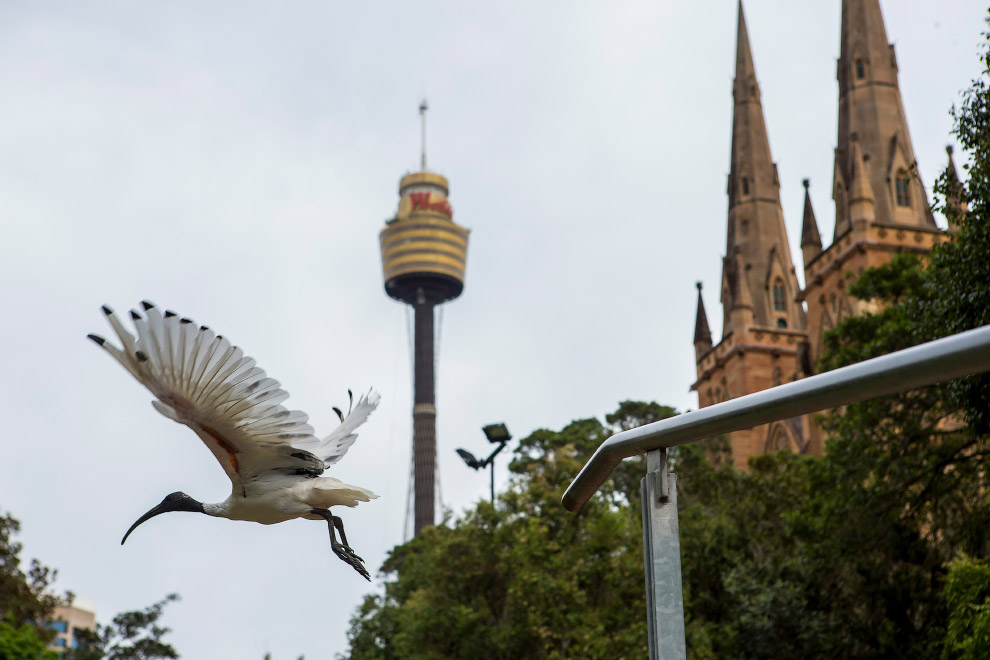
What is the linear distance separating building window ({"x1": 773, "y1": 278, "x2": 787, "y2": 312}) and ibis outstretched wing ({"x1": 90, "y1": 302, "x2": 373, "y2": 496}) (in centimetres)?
7193

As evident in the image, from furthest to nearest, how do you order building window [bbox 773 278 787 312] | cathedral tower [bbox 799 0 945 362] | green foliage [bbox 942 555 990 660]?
building window [bbox 773 278 787 312] → cathedral tower [bbox 799 0 945 362] → green foliage [bbox 942 555 990 660]

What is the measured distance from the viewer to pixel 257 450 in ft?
15.3

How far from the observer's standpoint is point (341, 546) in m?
4.31

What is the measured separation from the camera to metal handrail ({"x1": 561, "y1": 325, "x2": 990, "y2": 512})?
104 inches

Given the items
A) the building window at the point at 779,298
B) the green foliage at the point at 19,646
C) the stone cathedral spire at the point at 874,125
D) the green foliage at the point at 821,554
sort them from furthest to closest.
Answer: the building window at the point at 779,298, the stone cathedral spire at the point at 874,125, the green foliage at the point at 19,646, the green foliage at the point at 821,554

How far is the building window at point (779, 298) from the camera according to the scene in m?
74.6

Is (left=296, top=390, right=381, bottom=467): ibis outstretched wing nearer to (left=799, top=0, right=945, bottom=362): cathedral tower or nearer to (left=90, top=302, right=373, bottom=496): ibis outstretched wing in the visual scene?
(left=90, top=302, right=373, bottom=496): ibis outstretched wing

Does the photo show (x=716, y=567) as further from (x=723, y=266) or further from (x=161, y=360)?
(x=723, y=266)

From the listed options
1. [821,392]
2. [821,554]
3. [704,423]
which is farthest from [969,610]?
[821,392]

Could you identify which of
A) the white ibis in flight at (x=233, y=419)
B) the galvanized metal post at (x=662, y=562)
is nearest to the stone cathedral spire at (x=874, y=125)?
the white ibis in flight at (x=233, y=419)

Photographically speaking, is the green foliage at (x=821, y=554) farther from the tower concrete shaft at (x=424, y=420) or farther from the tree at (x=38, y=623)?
the tower concrete shaft at (x=424, y=420)

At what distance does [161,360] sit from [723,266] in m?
72.7

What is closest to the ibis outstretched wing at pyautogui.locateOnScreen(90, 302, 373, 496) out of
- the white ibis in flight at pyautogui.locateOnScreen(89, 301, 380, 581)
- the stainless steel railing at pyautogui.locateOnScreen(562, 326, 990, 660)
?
the white ibis in flight at pyautogui.locateOnScreen(89, 301, 380, 581)

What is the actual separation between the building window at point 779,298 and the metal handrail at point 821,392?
238 feet
